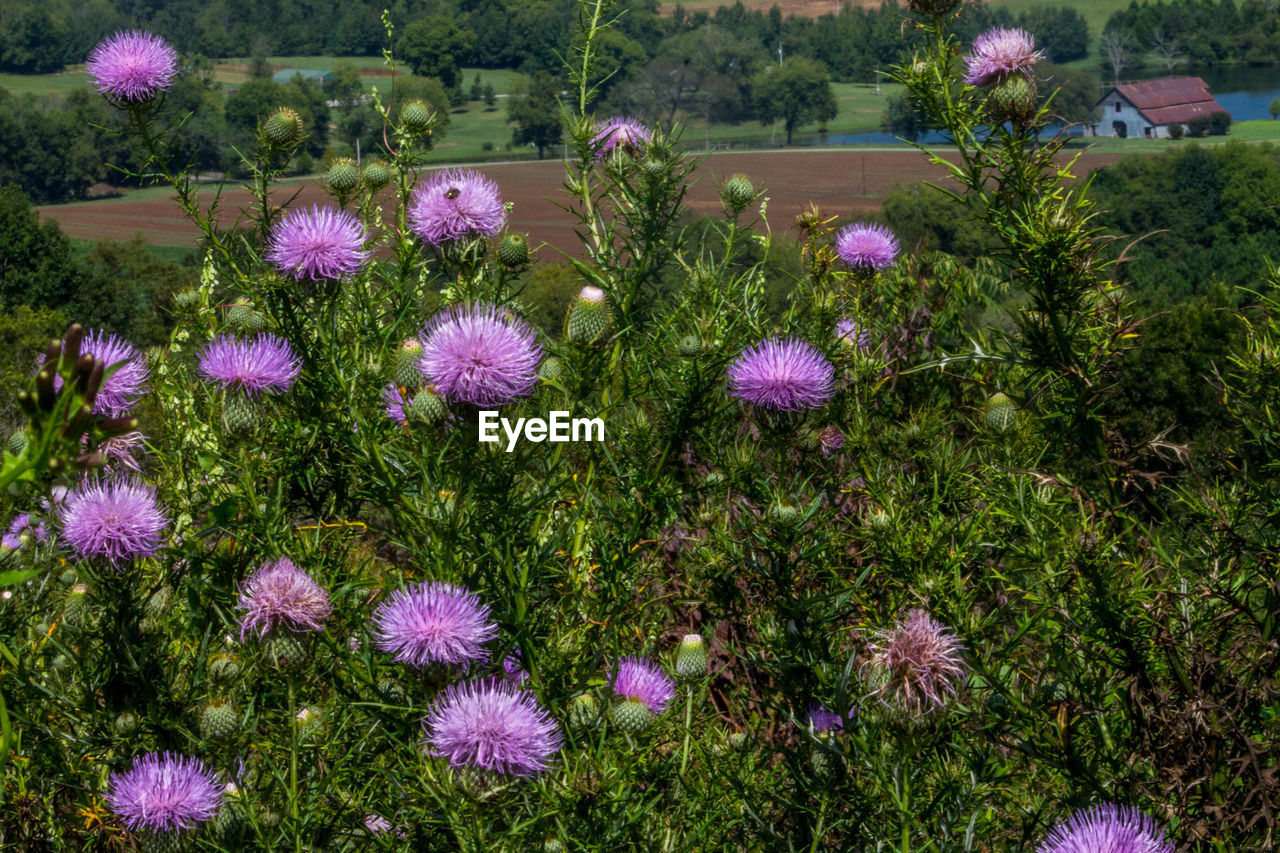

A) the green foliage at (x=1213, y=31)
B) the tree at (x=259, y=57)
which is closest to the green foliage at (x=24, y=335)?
the tree at (x=259, y=57)

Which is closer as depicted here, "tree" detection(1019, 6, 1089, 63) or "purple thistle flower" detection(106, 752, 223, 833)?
"purple thistle flower" detection(106, 752, 223, 833)

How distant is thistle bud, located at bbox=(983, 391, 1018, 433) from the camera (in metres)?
3.23

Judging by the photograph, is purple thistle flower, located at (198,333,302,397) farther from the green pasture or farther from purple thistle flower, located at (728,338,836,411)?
the green pasture

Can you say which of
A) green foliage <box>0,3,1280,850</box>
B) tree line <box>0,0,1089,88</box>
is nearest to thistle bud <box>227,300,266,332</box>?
green foliage <box>0,3,1280,850</box>

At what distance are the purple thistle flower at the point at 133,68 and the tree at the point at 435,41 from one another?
247 feet

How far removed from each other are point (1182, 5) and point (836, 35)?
48.5 metres

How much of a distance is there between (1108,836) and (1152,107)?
121156mm

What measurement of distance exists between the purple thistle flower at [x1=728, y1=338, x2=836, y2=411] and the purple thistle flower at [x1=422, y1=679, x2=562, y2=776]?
97 centimetres

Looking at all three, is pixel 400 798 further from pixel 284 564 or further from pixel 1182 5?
pixel 1182 5

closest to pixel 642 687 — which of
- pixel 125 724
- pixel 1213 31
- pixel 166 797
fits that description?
pixel 166 797

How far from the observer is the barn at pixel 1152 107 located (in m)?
108

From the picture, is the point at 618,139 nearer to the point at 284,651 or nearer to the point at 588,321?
the point at 588,321

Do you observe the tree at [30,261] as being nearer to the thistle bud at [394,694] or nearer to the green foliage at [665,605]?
the green foliage at [665,605]

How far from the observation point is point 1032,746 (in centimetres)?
223
